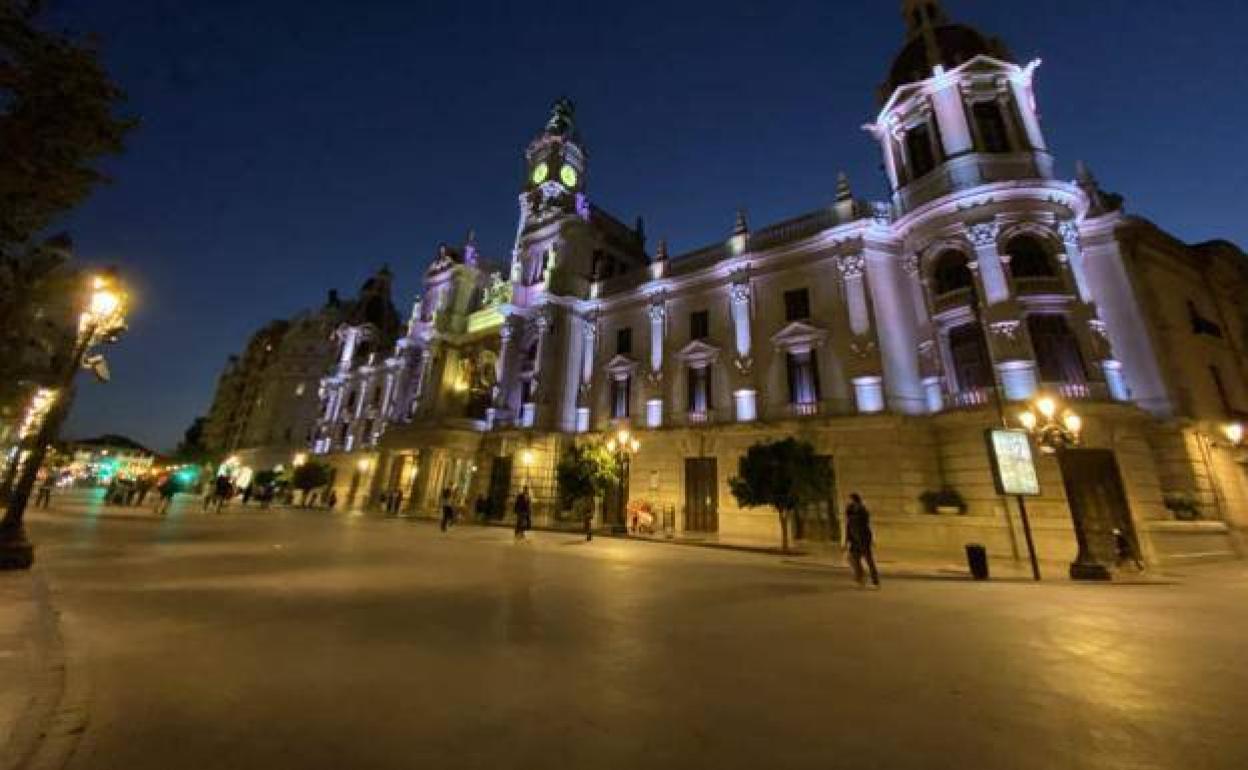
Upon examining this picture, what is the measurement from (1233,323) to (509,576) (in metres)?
31.6

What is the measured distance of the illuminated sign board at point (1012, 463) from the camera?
11711 mm

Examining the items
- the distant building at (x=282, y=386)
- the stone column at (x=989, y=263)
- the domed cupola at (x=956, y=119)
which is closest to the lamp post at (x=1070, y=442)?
the stone column at (x=989, y=263)

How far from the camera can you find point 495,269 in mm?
40688

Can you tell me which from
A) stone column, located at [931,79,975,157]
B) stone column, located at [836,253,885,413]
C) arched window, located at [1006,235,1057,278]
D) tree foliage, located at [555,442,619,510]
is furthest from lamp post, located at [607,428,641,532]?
stone column, located at [931,79,975,157]

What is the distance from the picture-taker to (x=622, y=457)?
2039 cm

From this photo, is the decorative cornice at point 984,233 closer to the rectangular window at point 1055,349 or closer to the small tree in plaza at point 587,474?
the rectangular window at point 1055,349

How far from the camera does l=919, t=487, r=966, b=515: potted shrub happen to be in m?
16.1

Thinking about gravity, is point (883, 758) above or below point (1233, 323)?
below

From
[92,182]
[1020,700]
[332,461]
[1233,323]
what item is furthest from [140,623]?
[332,461]

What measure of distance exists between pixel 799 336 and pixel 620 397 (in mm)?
10047

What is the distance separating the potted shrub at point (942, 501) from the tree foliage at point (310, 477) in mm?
37705

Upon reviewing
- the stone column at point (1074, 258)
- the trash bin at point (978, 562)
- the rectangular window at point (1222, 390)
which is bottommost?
the trash bin at point (978, 562)

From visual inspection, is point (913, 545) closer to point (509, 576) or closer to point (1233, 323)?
point (509, 576)

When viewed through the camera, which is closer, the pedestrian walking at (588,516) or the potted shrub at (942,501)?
the potted shrub at (942,501)
